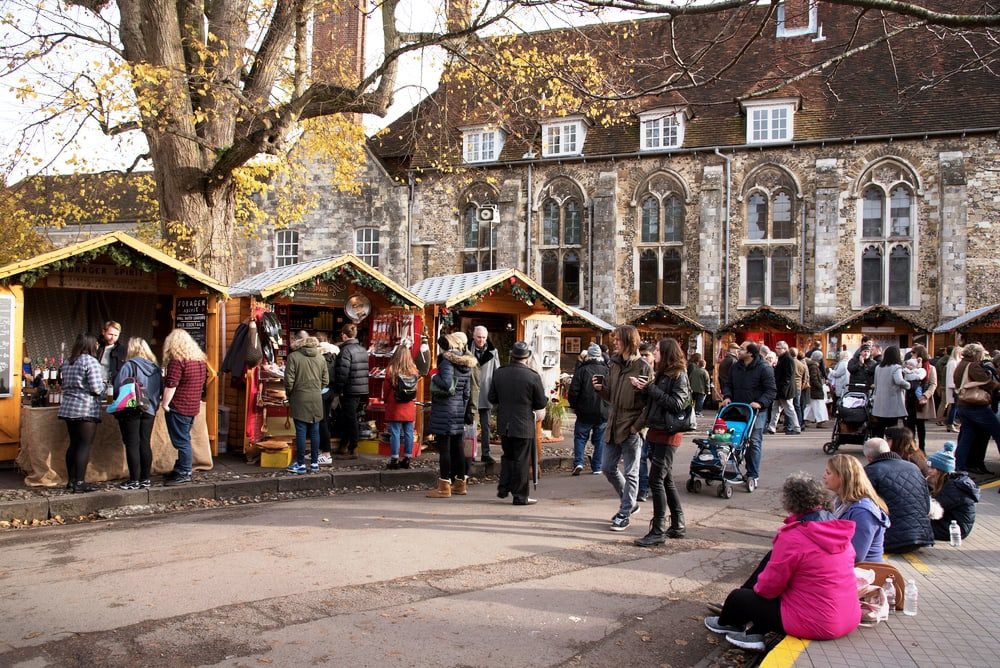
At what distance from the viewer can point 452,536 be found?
23.9 ft

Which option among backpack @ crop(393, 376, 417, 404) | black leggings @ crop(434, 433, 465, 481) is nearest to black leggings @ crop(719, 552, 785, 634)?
black leggings @ crop(434, 433, 465, 481)

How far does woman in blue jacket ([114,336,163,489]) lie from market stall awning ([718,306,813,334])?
20924 mm

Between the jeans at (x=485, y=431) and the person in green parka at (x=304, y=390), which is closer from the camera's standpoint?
the person in green parka at (x=304, y=390)

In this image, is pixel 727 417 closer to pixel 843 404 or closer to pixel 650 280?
pixel 843 404

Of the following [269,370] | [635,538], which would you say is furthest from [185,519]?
[635,538]

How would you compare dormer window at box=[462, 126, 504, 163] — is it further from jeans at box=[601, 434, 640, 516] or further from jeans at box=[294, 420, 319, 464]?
jeans at box=[601, 434, 640, 516]

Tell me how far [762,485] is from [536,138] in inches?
865

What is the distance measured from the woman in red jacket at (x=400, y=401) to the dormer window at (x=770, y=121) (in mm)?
20783

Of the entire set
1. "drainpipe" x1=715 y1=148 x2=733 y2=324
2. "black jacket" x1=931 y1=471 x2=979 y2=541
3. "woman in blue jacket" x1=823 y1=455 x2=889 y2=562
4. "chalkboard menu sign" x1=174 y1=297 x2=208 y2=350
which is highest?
"drainpipe" x1=715 y1=148 x2=733 y2=324

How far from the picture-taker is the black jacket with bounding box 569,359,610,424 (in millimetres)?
10828

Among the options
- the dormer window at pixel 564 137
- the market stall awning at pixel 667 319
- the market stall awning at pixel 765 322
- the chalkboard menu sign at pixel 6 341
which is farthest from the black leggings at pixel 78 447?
the dormer window at pixel 564 137

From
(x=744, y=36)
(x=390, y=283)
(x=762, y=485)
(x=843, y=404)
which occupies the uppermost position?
(x=744, y=36)

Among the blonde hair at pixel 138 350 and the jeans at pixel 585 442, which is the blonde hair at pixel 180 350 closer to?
the blonde hair at pixel 138 350

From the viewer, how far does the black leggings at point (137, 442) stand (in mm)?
8844
